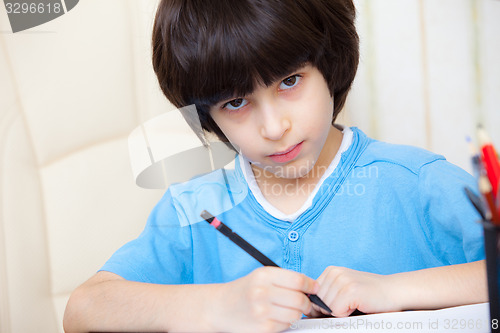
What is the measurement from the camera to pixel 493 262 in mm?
300

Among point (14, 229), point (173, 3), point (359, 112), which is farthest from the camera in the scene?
point (359, 112)

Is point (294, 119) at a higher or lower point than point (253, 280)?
higher

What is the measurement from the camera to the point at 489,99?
0.82 metres

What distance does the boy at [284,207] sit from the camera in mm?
475

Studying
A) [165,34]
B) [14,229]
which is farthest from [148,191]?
[165,34]

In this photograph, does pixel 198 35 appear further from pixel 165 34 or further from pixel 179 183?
pixel 179 183

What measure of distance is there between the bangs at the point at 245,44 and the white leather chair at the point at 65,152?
0.26 m

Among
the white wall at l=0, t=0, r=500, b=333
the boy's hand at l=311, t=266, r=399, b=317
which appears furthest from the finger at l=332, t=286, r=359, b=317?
the white wall at l=0, t=0, r=500, b=333

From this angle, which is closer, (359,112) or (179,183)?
(179,183)

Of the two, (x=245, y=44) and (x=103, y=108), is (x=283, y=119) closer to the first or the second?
(x=245, y=44)

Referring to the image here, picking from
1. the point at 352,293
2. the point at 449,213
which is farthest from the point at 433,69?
the point at 352,293

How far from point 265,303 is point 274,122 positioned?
7.2 inches

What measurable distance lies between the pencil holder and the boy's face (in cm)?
26

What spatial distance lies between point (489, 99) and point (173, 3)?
524 mm
